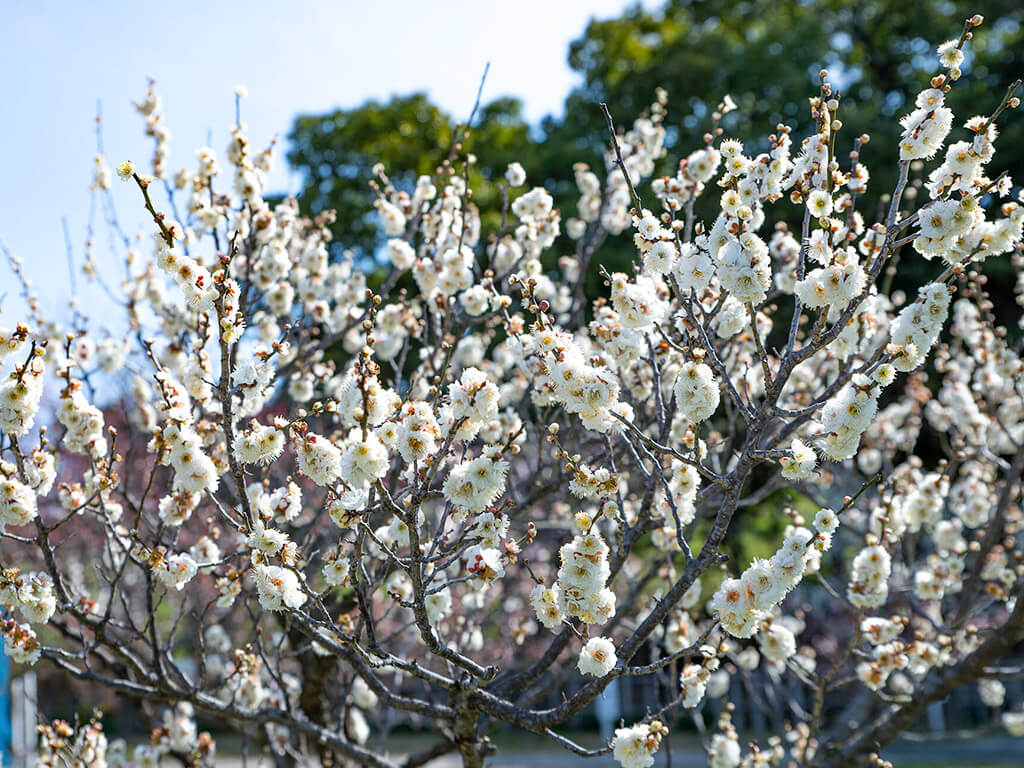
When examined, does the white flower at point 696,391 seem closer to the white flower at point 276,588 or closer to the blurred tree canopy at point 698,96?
the white flower at point 276,588

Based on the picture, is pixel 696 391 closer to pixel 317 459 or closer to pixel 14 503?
pixel 317 459

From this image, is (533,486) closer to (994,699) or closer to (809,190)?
(809,190)

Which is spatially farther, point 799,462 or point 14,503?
point 14,503

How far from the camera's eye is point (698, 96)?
1212 cm

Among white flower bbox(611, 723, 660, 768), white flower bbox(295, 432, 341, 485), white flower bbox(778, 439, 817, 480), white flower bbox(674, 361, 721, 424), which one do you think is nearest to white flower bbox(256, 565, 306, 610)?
white flower bbox(295, 432, 341, 485)

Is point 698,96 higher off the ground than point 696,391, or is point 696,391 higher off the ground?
point 698,96

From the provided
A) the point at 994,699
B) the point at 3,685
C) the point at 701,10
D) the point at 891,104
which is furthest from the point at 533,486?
the point at 701,10

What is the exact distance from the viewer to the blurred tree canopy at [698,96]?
10867 mm

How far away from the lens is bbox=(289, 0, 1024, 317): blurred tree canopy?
10867mm

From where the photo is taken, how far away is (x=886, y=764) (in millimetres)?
3037

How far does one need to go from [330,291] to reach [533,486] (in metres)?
1.43

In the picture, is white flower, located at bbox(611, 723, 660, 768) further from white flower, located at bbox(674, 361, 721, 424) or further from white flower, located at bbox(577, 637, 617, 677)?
white flower, located at bbox(674, 361, 721, 424)

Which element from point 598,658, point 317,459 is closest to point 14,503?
point 317,459

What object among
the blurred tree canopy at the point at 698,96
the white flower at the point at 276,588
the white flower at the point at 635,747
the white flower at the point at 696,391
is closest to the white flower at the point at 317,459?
the white flower at the point at 276,588
